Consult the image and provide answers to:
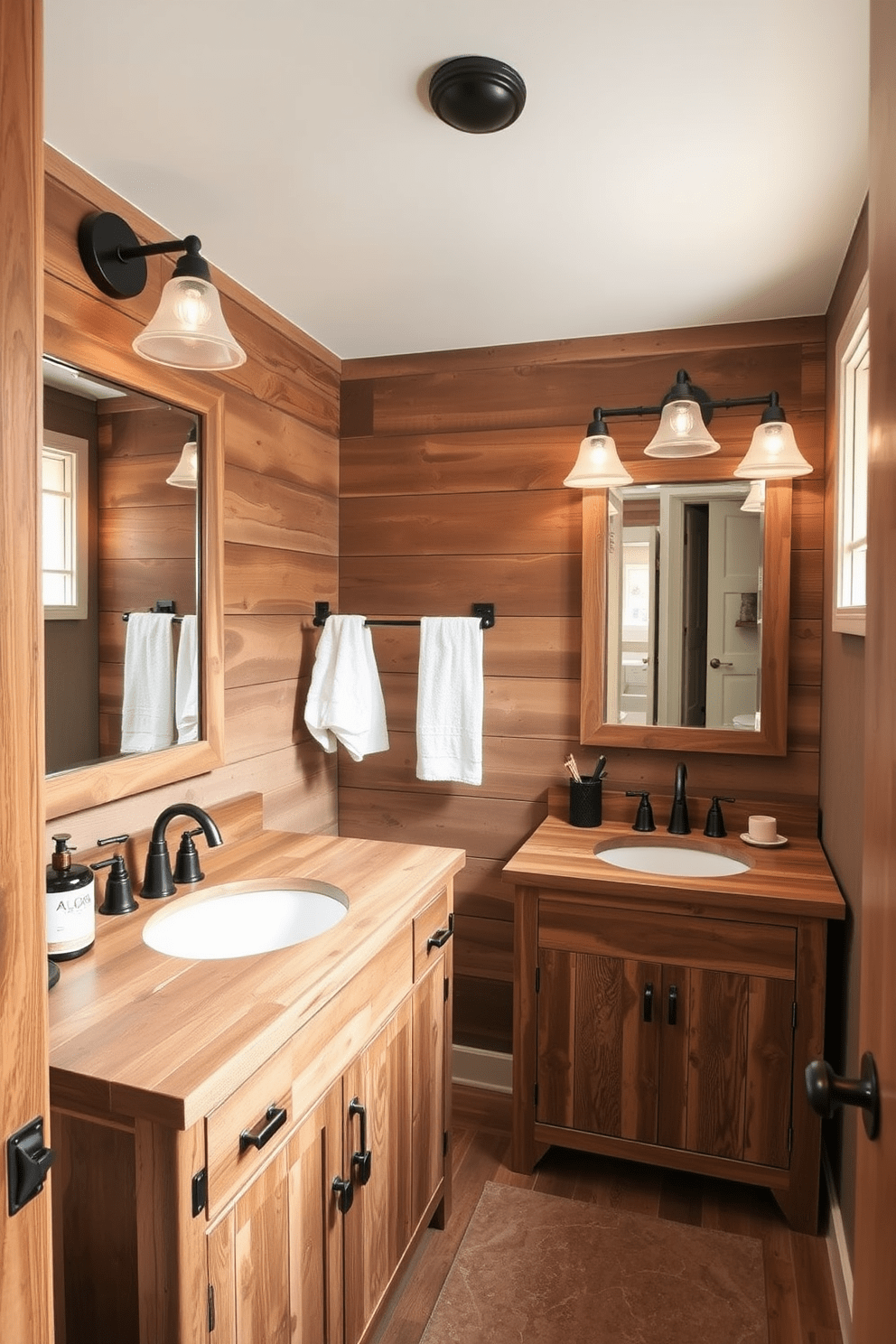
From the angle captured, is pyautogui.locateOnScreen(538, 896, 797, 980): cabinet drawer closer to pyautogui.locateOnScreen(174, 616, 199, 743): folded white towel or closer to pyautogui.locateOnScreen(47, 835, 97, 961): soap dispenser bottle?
pyautogui.locateOnScreen(174, 616, 199, 743): folded white towel

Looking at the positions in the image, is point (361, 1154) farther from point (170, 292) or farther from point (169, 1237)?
point (170, 292)

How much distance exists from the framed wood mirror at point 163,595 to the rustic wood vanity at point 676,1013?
0.83 m

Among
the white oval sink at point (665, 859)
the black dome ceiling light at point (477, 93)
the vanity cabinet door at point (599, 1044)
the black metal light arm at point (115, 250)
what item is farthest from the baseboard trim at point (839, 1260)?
the black metal light arm at point (115, 250)

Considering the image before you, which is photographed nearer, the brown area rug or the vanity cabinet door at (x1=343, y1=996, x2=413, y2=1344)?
the vanity cabinet door at (x1=343, y1=996, x2=413, y2=1344)

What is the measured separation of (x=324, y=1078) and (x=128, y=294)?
1467mm

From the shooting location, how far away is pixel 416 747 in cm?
266

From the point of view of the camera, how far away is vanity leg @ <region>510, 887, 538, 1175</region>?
2.21m

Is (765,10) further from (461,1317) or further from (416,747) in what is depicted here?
(461,1317)

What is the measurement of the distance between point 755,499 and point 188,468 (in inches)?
57.9

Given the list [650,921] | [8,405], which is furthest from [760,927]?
[8,405]

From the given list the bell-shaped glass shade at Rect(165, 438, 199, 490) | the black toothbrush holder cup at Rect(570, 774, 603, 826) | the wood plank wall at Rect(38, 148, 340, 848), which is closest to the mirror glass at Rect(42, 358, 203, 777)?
the bell-shaped glass shade at Rect(165, 438, 199, 490)

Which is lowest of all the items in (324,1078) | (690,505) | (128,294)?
(324,1078)

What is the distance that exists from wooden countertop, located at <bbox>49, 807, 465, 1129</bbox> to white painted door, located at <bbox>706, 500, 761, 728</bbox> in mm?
1069

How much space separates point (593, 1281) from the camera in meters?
1.90
